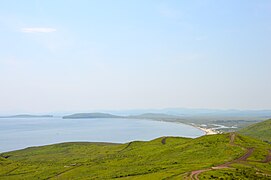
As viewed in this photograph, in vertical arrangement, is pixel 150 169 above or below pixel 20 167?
above

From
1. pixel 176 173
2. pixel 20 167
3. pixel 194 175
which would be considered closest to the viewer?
pixel 194 175

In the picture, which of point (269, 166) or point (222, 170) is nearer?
point (222, 170)

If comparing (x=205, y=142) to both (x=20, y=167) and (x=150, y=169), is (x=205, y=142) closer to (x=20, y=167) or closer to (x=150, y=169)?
(x=150, y=169)

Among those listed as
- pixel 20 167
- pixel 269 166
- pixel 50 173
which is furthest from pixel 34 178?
pixel 269 166

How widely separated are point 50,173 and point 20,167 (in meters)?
23.3

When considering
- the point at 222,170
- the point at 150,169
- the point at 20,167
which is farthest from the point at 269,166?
the point at 20,167

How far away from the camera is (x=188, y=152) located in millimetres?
87312

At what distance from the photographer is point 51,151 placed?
549 ft

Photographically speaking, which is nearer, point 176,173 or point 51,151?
point 176,173

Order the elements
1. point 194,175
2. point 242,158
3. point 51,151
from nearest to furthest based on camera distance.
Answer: point 194,175, point 242,158, point 51,151

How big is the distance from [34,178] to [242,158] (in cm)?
5916

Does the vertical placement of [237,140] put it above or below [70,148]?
above

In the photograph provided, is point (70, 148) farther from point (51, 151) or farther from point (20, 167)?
point (20, 167)

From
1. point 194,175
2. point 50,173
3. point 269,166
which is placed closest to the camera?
point 194,175
